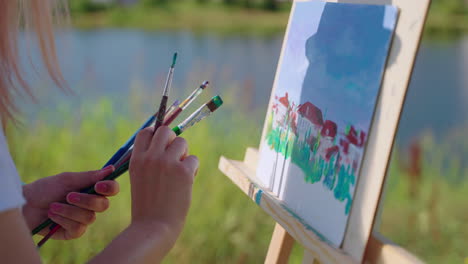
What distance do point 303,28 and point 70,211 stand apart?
1.95 ft

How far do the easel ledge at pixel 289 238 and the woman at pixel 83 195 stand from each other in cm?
20

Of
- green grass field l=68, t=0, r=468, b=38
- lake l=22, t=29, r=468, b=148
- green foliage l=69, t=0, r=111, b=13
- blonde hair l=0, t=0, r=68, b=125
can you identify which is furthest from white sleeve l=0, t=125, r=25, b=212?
green foliage l=69, t=0, r=111, b=13

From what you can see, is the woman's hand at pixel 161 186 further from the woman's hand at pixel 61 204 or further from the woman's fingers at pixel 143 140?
the woman's hand at pixel 61 204

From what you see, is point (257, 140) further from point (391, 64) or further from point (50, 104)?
point (391, 64)

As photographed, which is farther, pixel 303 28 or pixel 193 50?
pixel 193 50

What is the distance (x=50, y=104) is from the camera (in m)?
2.56

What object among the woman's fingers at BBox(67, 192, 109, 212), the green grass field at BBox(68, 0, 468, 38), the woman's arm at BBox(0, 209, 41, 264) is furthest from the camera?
the green grass field at BBox(68, 0, 468, 38)

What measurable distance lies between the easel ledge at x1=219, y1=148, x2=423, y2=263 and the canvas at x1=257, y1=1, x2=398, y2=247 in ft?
0.06

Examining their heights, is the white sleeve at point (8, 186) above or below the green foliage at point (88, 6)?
below

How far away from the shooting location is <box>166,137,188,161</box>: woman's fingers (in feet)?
2.59

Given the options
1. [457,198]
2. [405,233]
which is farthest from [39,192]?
[457,198]

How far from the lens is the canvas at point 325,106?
0.74 meters

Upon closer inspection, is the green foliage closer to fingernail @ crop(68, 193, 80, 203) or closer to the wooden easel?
fingernail @ crop(68, 193, 80, 203)

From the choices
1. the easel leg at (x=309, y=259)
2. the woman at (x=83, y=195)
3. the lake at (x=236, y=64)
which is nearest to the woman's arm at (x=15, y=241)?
the woman at (x=83, y=195)
